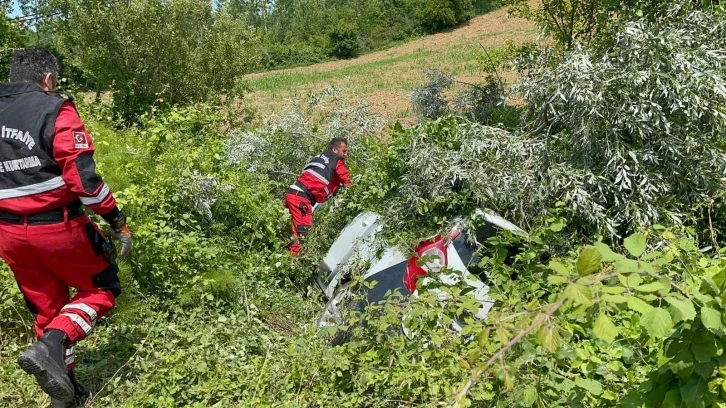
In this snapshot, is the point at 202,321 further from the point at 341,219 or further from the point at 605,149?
the point at 605,149

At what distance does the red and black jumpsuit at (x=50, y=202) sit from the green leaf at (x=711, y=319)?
299 cm

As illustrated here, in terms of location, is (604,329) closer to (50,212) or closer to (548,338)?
(548,338)

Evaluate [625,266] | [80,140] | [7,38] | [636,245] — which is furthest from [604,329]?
[7,38]

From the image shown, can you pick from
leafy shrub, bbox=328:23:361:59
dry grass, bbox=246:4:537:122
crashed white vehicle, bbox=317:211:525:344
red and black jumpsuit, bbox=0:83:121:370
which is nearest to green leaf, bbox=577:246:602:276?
crashed white vehicle, bbox=317:211:525:344

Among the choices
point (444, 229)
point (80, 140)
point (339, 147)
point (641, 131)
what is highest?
point (80, 140)

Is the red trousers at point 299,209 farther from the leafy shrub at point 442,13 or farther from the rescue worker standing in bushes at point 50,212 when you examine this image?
the leafy shrub at point 442,13

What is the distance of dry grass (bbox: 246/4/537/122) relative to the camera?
20233 mm

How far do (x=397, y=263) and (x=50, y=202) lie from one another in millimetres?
2294

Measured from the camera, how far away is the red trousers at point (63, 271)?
3.27m

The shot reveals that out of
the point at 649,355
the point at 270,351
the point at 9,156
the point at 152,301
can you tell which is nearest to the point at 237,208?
the point at 152,301

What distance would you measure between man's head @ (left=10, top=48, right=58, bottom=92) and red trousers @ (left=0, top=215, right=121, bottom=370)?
33.2 inches

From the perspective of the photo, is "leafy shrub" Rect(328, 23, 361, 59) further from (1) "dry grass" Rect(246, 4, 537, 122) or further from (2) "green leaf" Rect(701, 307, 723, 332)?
(2) "green leaf" Rect(701, 307, 723, 332)

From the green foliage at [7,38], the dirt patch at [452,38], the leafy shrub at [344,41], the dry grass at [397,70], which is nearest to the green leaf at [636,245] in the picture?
the dry grass at [397,70]

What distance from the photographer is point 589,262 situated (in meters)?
1.50
